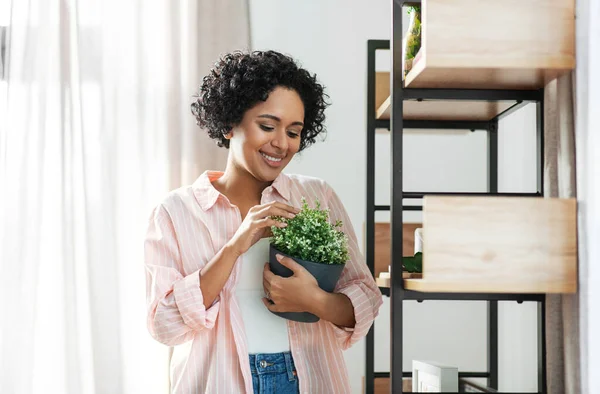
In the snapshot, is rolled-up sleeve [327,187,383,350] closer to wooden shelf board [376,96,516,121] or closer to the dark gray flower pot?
the dark gray flower pot

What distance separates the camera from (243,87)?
160 cm

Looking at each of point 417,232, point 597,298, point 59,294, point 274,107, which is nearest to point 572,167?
point 597,298

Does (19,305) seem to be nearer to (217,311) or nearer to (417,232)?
(217,311)

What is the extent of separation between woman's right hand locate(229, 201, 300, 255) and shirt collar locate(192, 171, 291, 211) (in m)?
0.14

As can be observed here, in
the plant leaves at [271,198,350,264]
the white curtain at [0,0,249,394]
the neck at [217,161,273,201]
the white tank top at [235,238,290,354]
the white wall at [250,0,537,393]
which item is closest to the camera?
the plant leaves at [271,198,350,264]

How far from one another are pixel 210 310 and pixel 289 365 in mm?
215

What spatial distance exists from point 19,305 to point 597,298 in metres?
1.75

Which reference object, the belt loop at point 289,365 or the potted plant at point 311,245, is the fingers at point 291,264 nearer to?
the potted plant at point 311,245

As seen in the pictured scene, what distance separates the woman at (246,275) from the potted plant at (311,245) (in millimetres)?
22

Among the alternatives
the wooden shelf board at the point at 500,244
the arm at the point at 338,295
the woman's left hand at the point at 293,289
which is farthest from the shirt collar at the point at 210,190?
the wooden shelf board at the point at 500,244

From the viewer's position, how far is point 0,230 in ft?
7.36

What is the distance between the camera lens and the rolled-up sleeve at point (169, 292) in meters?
1.49

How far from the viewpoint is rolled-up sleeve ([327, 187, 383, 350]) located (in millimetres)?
1586

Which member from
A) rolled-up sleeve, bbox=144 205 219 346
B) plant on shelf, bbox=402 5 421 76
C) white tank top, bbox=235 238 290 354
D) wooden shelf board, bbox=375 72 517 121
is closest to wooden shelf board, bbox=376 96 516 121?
wooden shelf board, bbox=375 72 517 121
